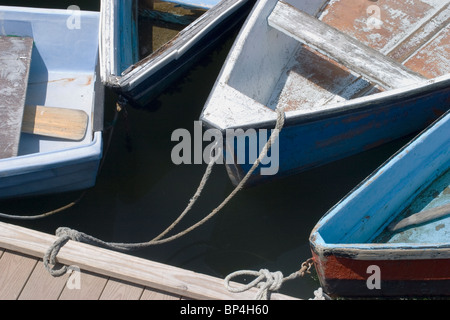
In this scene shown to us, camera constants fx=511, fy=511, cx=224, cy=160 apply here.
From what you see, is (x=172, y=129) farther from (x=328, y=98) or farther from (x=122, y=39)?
(x=328, y=98)

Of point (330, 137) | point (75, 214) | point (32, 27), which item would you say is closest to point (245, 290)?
point (330, 137)

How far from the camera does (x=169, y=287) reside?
10.0ft

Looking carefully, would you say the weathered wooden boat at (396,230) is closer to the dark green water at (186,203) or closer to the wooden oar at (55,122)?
the dark green water at (186,203)

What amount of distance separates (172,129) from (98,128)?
43.9 inches

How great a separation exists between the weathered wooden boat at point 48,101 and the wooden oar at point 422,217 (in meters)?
2.36

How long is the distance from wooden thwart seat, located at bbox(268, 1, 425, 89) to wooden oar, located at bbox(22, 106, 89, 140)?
180cm

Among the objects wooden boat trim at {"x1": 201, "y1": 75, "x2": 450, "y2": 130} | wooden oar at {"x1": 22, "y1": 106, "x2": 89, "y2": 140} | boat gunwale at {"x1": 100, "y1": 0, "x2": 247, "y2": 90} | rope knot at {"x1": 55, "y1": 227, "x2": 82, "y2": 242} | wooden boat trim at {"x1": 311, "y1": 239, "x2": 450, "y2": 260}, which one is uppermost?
boat gunwale at {"x1": 100, "y1": 0, "x2": 247, "y2": 90}

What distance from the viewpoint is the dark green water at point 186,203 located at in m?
4.22

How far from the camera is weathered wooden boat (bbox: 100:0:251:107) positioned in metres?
4.02

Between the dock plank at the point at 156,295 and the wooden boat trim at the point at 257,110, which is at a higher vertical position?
the wooden boat trim at the point at 257,110

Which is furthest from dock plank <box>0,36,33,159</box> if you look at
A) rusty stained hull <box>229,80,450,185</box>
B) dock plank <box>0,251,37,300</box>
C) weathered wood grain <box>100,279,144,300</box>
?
rusty stained hull <box>229,80,450,185</box>

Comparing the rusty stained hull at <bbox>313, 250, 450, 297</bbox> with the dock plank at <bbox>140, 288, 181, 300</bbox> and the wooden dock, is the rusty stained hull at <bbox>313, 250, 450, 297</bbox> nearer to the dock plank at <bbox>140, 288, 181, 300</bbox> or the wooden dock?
the wooden dock

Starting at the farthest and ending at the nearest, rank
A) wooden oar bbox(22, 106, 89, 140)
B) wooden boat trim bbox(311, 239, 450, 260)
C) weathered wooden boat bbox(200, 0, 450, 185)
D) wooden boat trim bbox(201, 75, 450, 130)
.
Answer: wooden oar bbox(22, 106, 89, 140) → weathered wooden boat bbox(200, 0, 450, 185) → wooden boat trim bbox(201, 75, 450, 130) → wooden boat trim bbox(311, 239, 450, 260)

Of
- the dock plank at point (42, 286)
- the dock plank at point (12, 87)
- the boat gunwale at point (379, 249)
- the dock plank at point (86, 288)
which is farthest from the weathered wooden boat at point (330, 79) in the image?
the dock plank at point (12, 87)
